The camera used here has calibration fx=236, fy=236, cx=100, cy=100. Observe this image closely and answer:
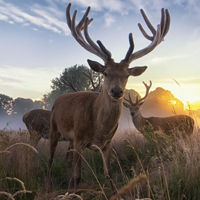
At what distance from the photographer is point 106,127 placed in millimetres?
3926

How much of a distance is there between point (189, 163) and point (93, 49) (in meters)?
2.60

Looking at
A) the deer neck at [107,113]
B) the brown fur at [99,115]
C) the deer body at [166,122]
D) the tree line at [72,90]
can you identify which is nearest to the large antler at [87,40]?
the brown fur at [99,115]

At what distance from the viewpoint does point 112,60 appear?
4.11 m

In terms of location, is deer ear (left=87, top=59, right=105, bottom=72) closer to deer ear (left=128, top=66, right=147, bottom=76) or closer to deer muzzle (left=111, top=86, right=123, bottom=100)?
deer ear (left=128, top=66, right=147, bottom=76)

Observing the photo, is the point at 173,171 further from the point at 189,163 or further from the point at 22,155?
the point at 22,155

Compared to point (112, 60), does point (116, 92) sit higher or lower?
lower

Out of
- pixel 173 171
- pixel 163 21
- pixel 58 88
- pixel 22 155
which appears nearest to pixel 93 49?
pixel 163 21

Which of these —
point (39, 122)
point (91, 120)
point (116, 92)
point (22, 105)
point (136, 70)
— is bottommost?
point (39, 122)

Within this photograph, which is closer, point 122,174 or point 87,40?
point 122,174

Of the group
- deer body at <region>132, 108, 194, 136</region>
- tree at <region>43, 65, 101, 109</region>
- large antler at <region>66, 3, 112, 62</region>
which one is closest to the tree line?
tree at <region>43, 65, 101, 109</region>

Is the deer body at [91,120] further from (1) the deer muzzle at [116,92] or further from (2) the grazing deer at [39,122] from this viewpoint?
(2) the grazing deer at [39,122]

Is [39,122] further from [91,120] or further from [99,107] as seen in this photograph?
[99,107]

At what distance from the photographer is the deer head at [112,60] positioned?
3.65 m

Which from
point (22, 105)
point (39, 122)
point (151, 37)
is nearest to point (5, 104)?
point (22, 105)
